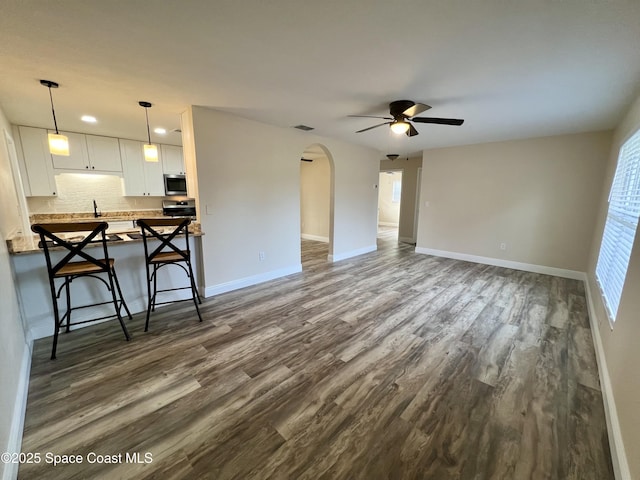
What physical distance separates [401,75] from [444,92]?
0.67 meters

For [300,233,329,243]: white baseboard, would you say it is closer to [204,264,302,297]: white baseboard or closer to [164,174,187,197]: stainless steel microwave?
[204,264,302,297]: white baseboard

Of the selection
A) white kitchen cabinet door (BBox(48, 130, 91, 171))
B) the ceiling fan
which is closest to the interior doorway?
the ceiling fan

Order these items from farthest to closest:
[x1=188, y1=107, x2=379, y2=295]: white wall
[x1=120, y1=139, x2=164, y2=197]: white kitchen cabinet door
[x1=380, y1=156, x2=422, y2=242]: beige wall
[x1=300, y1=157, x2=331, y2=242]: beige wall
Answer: [x1=380, y1=156, x2=422, y2=242]: beige wall
[x1=300, y1=157, x2=331, y2=242]: beige wall
[x1=120, y1=139, x2=164, y2=197]: white kitchen cabinet door
[x1=188, y1=107, x2=379, y2=295]: white wall

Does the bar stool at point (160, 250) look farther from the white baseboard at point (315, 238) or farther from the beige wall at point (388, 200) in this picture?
the beige wall at point (388, 200)

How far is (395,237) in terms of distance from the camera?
8.44m

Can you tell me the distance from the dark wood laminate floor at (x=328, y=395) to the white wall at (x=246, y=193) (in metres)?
0.81

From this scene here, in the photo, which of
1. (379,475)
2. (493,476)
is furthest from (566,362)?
(379,475)

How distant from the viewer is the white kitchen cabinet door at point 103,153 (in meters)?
4.69

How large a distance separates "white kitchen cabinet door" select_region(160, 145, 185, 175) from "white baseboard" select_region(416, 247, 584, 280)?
6000 millimetres

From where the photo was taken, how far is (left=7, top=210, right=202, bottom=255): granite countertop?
7.68 ft

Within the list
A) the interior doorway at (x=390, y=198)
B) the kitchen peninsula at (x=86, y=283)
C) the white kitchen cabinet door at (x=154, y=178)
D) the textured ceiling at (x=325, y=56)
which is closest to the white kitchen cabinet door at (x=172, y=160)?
the white kitchen cabinet door at (x=154, y=178)

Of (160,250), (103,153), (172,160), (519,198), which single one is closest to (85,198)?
(103,153)

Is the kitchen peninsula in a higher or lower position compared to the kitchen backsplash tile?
lower

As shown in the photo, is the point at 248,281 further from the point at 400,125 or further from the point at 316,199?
the point at 316,199
